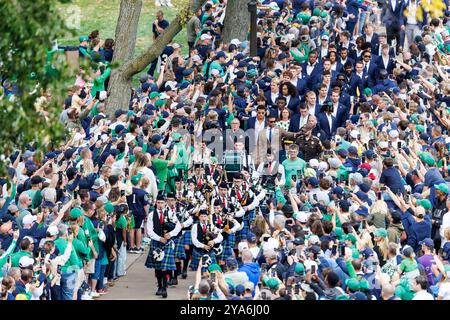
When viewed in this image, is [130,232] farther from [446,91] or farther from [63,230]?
[446,91]

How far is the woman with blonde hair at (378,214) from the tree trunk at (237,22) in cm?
1094

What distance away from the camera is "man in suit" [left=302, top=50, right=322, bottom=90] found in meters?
29.5

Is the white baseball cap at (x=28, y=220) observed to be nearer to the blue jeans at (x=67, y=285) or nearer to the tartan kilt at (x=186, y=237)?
the blue jeans at (x=67, y=285)

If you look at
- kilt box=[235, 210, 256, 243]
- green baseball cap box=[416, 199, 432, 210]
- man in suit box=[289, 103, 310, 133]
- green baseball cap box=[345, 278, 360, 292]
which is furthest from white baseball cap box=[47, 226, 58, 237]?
man in suit box=[289, 103, 310, 133]

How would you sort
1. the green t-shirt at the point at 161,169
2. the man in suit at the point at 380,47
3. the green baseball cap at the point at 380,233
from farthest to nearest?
1. the man in suit at the point at 380,47
2. the green t-shirt at the point at 161,169
3. the green baseball cap at the point at 380,233

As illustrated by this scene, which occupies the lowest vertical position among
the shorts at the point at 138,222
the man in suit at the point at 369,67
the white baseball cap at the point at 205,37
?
the shorts at the point at 138,222

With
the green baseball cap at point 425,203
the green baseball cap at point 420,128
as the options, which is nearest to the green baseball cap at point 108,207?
the green baseball cap at point 425,203

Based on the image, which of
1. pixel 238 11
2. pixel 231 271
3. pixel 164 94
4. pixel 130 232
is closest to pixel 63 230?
pixel 231 271

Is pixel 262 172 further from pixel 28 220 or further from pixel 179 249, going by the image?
pixel 28 220

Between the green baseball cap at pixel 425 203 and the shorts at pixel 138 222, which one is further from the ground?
the shorts at pixel 138 222

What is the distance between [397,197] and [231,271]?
4507mm

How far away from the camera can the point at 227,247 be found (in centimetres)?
2391

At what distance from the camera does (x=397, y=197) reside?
23.7 meters

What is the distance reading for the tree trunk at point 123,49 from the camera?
100 ft
